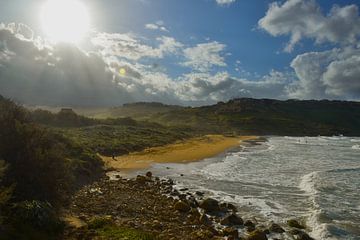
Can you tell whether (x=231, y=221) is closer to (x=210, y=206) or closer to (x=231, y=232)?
(x=231, y=232)

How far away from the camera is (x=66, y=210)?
1791 centimetres

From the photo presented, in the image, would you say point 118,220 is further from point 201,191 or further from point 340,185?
point 340,185

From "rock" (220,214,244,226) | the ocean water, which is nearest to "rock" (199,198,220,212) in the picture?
the ocean water

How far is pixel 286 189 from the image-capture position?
29.2 m

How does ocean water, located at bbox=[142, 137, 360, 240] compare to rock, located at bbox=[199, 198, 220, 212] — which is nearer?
ocean water, located at bbox=[142, 137, 360, 240]

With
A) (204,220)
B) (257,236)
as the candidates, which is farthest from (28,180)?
(257,236)

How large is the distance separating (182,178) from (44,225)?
2066 centimetres

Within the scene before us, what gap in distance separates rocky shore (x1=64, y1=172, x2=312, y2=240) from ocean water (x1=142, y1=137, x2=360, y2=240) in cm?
165

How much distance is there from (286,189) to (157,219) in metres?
13.4

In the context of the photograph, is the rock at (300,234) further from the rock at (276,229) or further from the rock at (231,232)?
the rock at (231,232)

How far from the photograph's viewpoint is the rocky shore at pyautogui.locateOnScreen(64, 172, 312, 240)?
51.9 ft

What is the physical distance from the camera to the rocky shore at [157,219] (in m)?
15.8

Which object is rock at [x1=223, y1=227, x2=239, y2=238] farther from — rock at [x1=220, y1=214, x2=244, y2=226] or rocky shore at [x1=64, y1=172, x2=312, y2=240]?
rock at [x1=220, y1=214, x2=244, y2=226]

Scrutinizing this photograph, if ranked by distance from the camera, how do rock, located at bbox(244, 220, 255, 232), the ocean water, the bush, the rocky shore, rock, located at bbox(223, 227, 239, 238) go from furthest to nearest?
the ocean water → rock, located at bbox(244, 220, 255, 232) → rock, located at bbox(223, 227, 239, 238) → the rocky shore → the bush
